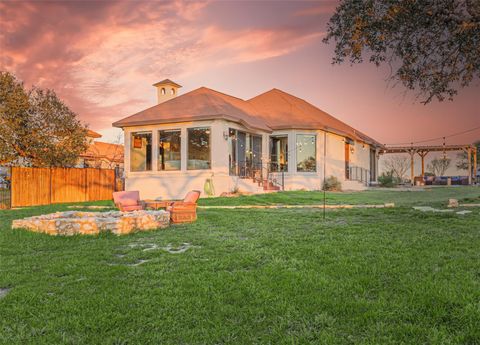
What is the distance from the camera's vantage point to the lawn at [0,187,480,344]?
316cm

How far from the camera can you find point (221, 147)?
1819cm

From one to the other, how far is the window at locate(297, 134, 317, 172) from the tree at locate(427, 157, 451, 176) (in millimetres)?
33701

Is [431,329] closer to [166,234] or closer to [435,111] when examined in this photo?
[166,234]

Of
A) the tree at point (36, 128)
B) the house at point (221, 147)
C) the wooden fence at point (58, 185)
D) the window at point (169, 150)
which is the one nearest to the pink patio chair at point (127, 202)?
the house at point (221, 147)

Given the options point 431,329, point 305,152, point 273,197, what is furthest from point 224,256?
point 305,152

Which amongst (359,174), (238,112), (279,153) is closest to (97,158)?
(238,112)

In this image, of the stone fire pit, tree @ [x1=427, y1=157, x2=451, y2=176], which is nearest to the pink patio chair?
the stone fire pit

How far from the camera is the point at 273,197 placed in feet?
53.7

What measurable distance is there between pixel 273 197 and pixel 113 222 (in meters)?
9.01

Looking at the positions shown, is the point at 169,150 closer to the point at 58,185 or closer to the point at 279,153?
the point at 58,185

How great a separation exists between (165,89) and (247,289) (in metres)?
22.3

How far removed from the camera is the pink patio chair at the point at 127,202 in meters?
11.5

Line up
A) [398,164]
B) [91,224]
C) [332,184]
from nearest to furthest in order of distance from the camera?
[91,224] → [332,184] → [398,164]

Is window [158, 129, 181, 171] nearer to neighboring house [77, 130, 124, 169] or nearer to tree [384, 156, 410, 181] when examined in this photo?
neighboring house [77, 130, 124, 169]
